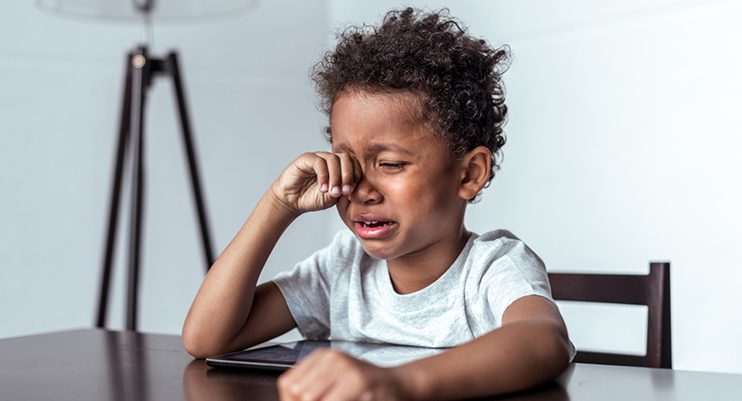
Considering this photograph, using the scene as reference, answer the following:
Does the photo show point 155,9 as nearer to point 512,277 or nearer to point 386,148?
point 386,148

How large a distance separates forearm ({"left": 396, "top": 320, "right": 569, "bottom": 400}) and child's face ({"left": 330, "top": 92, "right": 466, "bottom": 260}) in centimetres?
27

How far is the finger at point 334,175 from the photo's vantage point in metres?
1.04

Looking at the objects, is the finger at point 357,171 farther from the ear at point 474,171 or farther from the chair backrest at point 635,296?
the chair backrest at point 635,296

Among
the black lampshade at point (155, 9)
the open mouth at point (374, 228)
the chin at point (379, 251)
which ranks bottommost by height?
the chin at point (379, 251)

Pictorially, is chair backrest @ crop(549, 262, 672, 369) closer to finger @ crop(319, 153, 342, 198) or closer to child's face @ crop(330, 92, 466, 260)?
child's face @ crop(330, 92, 466, 260)

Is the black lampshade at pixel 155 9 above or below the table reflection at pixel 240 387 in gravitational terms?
above

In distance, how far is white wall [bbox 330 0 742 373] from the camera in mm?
2199

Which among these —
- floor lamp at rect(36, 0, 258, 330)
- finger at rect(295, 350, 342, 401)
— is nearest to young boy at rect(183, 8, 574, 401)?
finger at rect(295, 350, 342, 401)

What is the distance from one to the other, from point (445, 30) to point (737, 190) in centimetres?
126

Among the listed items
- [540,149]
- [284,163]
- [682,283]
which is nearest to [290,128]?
[284,163]

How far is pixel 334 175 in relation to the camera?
1.04 metres

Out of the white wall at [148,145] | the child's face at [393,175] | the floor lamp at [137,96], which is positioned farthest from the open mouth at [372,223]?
the white wall at [148,145]

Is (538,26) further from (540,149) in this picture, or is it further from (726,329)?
(726,329)

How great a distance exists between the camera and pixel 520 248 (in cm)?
108
